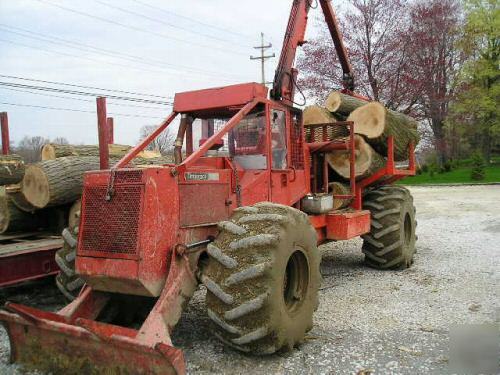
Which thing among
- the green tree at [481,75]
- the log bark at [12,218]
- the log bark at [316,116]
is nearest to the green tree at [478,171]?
the green tree at [481,75]

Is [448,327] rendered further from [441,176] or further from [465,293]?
[441,176]

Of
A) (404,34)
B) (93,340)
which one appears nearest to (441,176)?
(404,34)

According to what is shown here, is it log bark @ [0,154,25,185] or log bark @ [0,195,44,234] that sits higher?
log bark @ [0,154,25,185]

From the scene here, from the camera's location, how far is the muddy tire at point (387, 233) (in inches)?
322

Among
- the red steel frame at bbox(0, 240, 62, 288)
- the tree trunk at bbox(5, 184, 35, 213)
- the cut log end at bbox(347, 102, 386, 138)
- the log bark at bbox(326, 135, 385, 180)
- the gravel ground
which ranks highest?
the cut log end at bbox(347, 102, 386, 138)

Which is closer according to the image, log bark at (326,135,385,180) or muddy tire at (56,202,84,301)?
muddy tire at (56,202,84,301)

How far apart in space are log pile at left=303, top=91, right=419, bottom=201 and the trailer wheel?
3256 mm

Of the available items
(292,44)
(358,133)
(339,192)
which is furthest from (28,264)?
(358,133)

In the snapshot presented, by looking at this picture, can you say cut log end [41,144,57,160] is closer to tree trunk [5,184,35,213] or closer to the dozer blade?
tree trunk [5,184,35,213]

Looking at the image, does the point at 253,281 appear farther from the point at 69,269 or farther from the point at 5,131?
the point at 5,131

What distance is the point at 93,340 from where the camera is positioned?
393 centimetres

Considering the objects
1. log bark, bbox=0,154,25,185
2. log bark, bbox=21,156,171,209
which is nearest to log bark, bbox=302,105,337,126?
log bark, bbox=21,156,171,209

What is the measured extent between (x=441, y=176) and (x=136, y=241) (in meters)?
30.7

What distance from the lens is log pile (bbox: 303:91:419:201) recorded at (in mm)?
8016
